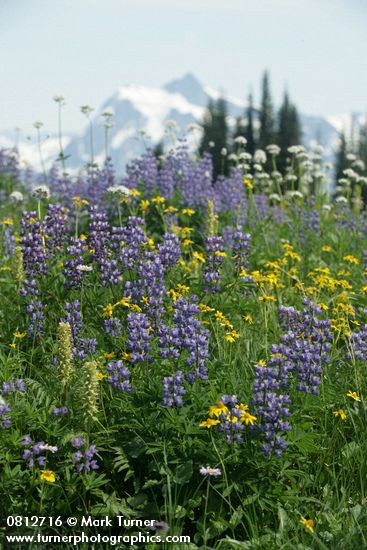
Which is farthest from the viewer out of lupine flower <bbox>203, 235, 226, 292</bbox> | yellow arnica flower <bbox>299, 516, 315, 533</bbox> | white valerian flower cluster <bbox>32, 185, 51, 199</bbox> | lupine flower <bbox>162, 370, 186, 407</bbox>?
white valerian flower cluster <bbox>32, 185, 51, 199</bbox>

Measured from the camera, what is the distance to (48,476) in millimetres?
3135

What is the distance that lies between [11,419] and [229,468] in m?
1.16

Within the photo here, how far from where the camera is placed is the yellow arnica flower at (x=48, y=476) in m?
3.10

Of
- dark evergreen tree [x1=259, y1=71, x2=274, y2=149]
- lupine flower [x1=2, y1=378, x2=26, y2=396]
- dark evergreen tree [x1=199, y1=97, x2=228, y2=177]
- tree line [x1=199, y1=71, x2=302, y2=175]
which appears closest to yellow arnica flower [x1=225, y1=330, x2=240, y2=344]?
lupine flower [x1=2, y1=378, x2=26, y2=396]

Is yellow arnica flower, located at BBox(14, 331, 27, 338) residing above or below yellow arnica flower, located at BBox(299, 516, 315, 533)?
above

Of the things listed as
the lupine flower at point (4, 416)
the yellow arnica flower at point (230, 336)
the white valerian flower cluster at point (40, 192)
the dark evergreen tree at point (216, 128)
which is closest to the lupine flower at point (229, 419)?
the yellow arnica flower at point (230, 336)

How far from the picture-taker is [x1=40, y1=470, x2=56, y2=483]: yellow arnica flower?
3.10 metres

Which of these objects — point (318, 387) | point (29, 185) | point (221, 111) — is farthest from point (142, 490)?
point (221, 111)

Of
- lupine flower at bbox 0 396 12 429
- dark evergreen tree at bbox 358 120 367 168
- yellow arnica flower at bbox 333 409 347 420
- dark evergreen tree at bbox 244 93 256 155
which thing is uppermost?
lupine flower at bbox 0 396 12 429

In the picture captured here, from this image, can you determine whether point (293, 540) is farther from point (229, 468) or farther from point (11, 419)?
point (11, 419)

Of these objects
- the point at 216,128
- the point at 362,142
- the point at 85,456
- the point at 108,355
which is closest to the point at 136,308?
the point at 108,355

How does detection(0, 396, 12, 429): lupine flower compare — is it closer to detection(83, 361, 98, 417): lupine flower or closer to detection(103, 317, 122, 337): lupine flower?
detection(83, 361, 98, 417): lupine flower

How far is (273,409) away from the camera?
128 inches

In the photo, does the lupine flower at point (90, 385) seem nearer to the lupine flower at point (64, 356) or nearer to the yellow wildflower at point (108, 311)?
the lupine flower at point (64, 356)
